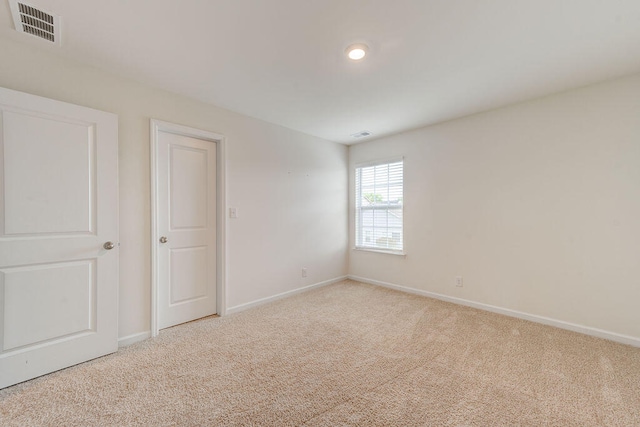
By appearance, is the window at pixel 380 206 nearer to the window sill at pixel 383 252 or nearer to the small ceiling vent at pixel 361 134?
the window sill at pixel 383 252

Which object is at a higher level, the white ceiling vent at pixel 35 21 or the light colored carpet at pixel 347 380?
the white ceiling vent at pixel 35 21

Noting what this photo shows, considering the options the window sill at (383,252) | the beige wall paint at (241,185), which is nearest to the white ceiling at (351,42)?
the beige wall paint at (241,185)

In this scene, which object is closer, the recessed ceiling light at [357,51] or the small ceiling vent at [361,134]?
the recessed ceiling light at [357,51]

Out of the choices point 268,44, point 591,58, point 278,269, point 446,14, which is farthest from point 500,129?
point 278,269

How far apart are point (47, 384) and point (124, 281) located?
81cm

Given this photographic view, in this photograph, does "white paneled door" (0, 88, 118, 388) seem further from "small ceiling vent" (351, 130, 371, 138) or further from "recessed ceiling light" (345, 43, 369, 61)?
"small ceiling vent" (351, 130, 371, 138)

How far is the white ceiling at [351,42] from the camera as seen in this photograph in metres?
1.59

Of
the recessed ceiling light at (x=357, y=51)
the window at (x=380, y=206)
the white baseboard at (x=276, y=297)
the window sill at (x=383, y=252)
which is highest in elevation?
the recessed ceiling light at (x=357, y=51)

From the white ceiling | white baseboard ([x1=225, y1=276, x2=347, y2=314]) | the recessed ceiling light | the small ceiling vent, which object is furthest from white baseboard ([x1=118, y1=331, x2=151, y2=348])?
the small ceiling vent

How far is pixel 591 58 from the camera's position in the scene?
6.84 ft

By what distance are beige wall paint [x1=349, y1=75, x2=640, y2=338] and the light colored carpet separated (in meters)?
0.45

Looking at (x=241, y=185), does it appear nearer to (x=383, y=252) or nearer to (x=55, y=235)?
(x=55, y=235)

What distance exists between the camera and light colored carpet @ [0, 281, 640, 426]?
5.03ft

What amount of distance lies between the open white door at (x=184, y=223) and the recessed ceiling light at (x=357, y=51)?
1755 mm
